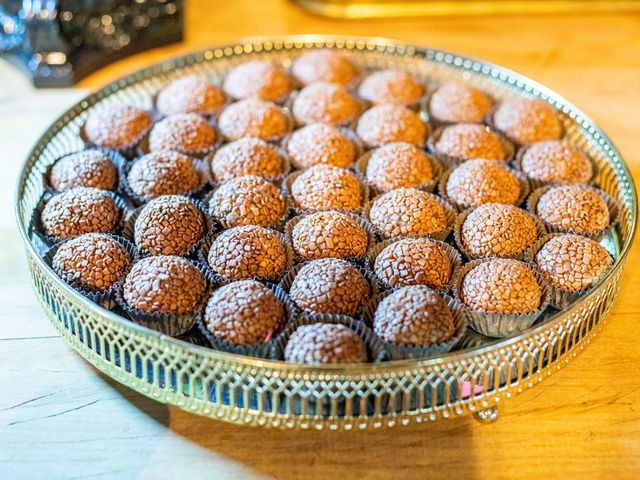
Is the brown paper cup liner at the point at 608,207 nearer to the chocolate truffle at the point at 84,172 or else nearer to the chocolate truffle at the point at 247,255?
the chocolate truffle at the point at 247,255

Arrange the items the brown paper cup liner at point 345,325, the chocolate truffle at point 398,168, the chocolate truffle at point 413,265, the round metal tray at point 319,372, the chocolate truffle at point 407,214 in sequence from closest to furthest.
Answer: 1. the round metal tray at point 319,372
2. the brown paper cup liner at point 345,325
3. the chocolate truffle at point 413,265
4. the chocolate truffle at point 407,214
5. the chocolate truffle at point 398,168

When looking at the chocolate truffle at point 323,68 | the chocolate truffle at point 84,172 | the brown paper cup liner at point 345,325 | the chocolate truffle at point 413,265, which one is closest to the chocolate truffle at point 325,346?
the brown paper cup liner at point 345,325

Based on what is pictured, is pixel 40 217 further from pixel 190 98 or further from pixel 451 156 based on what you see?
pixel 451 156

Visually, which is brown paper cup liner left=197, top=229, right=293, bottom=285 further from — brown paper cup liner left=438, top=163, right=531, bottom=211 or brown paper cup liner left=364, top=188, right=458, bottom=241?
brown paper cup liner left=438, top=163, right=531, bottom=211

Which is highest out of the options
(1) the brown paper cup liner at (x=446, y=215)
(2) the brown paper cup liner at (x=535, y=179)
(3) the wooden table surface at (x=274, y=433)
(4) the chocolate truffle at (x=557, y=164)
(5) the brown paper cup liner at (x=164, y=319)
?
(4) the chocolate truffle at (x=557, y=164)

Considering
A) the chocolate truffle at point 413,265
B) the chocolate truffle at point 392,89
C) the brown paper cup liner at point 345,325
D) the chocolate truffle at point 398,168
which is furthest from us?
the chocolate truffle at point 392,89

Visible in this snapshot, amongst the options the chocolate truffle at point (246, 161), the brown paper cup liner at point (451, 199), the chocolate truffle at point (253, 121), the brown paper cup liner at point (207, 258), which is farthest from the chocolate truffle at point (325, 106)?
the brown paper cup liner at point (207, 258)

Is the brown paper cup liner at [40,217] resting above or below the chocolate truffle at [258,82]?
below

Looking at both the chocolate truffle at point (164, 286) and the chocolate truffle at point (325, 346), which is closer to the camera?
the chocolate truffle at point (325, 346)

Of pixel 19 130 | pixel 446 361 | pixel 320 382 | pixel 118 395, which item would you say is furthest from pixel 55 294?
pixel 19 130

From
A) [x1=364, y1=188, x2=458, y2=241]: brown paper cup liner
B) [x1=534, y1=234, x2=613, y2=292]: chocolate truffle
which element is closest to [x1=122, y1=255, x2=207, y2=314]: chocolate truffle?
[x1=364, y1=188, x2=458, y2=241]: brown paper cup liner
